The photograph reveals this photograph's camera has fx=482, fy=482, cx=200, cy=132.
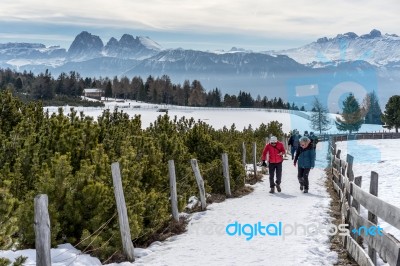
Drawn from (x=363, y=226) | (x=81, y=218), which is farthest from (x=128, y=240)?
(x=363, y=226)

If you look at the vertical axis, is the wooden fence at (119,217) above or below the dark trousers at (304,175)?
above

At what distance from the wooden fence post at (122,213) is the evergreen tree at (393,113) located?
93146 millimetres

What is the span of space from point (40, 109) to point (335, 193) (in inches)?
394

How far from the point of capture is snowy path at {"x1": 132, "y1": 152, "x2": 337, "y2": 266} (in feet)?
25.7

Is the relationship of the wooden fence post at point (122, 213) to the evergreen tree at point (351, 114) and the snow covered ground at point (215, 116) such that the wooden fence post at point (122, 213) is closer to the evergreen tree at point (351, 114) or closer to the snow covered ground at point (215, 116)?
the snow covered ground at point (215, 116)

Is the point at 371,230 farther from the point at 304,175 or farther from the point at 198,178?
the point at 304,175

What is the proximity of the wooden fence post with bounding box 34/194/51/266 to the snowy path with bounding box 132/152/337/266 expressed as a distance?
8.78 ft

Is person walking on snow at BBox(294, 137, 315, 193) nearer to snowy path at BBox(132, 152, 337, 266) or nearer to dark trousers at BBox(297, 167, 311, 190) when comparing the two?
dark trousers at BBox(297, 167, 311, 190)

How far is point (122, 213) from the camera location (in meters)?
7.70

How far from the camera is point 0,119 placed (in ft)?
38.5

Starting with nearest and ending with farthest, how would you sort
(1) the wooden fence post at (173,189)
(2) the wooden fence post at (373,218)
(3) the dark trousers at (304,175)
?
(2) the wooden fence post at (373,218) → (1) the wooden fence post at (173,189) → (3) the dark trousers at (304,175)

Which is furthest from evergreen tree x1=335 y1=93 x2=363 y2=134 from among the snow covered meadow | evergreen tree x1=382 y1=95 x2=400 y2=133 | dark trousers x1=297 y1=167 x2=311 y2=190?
the snow covered meadow
